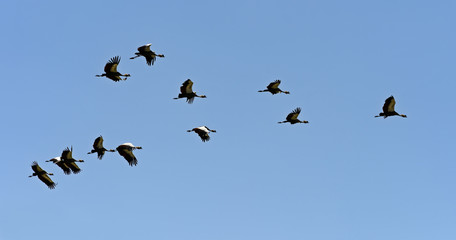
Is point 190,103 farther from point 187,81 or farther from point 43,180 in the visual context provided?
point 43,180

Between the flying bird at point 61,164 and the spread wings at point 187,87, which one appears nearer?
the spread wings at point 187,87

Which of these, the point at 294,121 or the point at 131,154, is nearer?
the point at 131,154

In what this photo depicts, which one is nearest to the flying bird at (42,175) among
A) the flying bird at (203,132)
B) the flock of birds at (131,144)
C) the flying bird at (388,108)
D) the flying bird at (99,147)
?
the flock of birds at (131,144)

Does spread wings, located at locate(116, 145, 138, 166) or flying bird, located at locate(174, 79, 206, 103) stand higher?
flying bird, located at locate(174, 79, 206, 103)

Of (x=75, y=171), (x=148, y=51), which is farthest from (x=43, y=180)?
(x=148, y=51)

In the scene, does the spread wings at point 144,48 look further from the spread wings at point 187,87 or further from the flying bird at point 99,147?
the flying bird at point 99,147

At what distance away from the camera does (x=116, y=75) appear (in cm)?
6325

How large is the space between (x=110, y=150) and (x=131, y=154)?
2688mm

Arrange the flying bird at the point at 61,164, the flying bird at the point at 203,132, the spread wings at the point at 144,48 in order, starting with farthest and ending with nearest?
the flying bird at the point at 61,164, the spread wings at the point at 144,48, the flying bird at the point at 203,132

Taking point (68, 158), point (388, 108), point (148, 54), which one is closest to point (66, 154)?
point (68, 158)

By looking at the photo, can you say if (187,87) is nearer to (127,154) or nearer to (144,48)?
(144,48)

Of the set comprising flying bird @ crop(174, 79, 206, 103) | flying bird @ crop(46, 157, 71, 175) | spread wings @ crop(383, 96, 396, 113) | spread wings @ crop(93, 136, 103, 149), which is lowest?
spread wings @ crop(93, 136, 103, 149)

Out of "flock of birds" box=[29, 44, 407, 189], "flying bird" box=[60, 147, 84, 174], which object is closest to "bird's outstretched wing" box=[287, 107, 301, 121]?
"flock of birds" box=[29, 44, 407, 189]

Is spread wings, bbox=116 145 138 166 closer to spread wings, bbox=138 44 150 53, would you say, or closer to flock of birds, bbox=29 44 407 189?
flock of birds, bbox=29 44 407 189
